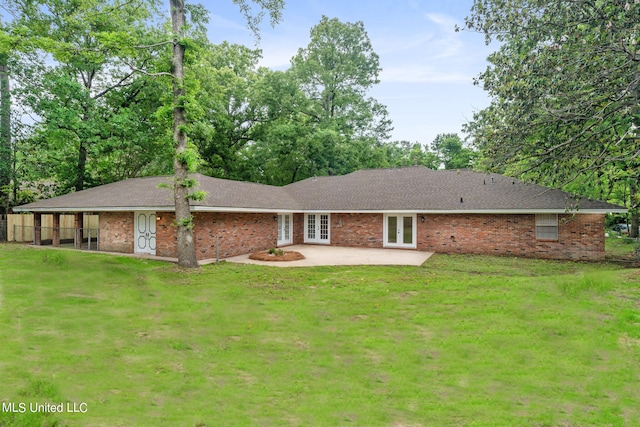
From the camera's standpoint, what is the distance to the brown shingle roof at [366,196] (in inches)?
635

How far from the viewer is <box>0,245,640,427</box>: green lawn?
3.66m

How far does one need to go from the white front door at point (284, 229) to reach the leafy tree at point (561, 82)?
1120 cm

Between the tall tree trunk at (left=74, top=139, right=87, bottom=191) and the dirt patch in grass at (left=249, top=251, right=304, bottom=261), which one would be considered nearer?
the dirt patch in grass at (left=249, top=251, right=304, bottom=261)

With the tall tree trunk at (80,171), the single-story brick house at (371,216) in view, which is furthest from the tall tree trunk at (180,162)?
the tall tree trunk at (80,171)

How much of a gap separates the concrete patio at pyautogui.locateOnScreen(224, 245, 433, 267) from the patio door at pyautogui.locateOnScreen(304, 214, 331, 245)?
2.47 metres

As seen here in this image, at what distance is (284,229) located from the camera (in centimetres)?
2102

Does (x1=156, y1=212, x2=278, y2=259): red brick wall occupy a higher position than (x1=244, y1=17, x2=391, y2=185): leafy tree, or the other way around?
(x1=244, y1=17, x2=391, y2=185): leafy tree

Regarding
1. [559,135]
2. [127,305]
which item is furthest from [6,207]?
[559,135]

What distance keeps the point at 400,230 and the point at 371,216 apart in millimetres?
1812

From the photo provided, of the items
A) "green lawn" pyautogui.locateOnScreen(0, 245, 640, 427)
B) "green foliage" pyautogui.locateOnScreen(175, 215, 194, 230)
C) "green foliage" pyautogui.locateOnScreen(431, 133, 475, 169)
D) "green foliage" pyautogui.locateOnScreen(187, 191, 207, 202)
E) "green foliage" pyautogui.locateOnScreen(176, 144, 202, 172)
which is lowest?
"green lawn" pyautogui.locateOnScreen(0, 245, 640, 427)

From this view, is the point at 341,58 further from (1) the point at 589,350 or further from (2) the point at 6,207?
(1) the point at 589,350

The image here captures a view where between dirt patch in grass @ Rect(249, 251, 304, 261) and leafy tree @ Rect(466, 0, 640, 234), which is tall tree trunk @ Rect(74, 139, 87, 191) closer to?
dirt patch in grass @ Rect(249, 251, 304, 261)

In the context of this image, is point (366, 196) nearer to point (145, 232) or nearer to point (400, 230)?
point (400, 230)

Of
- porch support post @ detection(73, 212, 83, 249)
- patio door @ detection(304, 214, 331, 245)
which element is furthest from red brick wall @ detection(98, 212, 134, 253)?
patio door @ detection(304, 214, 331, 245)
